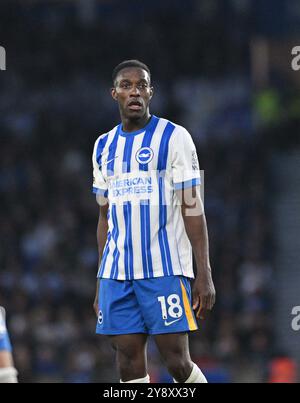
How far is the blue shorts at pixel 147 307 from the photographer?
236 inches

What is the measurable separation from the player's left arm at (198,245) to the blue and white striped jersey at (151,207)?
64 millimetres

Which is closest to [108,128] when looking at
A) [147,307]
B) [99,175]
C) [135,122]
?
[99,175]

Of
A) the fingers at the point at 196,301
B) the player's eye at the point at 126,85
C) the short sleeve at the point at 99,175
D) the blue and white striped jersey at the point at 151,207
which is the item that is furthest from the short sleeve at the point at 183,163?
the fingers at the point at 196,301

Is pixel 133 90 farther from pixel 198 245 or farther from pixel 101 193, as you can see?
pixel 198 245

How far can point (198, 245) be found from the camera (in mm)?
5988

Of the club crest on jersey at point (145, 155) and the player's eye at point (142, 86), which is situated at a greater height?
the player's eye at point (142, 86)

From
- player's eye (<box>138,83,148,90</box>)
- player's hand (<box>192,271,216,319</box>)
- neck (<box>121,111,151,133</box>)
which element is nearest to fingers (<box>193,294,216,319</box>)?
player's hand (<box>192,271,216,319</box>)

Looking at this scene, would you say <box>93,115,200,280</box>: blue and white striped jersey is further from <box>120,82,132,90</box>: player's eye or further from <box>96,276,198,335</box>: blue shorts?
<box>120,82,132,90</box>: player's eye

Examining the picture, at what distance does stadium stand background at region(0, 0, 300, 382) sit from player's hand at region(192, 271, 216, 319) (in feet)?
15.8

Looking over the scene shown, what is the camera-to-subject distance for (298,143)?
1698 centimetres

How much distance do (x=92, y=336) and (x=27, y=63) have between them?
660 centimetres

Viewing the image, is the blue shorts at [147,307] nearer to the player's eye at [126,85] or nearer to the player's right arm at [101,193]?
the player's right arm at [101,193]

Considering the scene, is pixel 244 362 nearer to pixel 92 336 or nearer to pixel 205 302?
pixel 92 336

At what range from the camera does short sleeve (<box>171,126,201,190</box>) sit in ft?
19.9
